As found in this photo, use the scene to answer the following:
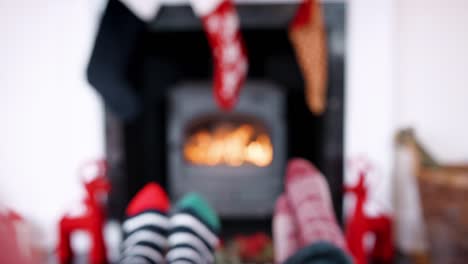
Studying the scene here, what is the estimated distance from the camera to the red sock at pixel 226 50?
53.5 inches

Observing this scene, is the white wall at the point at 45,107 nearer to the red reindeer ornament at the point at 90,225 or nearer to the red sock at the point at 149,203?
the red reindeer ornament at the point at 90,225

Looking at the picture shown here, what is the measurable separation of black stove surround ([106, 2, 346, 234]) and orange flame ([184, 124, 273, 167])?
0.33 feet

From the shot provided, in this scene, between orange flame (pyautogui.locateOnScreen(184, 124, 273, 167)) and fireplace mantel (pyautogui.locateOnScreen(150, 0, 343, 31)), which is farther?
orange flame (pyautogui.locateOnScreen(184, 124, 273, 167))

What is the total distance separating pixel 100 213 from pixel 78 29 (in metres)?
0.69

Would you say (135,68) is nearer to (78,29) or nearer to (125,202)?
(78,29)

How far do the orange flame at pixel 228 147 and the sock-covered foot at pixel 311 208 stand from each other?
81cm

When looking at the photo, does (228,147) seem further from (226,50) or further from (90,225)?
(90,225)

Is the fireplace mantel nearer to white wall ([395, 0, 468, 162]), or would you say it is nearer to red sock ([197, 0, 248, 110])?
red sock ([197, 0, 248, 110])

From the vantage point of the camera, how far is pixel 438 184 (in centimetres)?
129

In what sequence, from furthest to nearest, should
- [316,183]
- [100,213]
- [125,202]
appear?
[125,202], [100,213], [316,183]

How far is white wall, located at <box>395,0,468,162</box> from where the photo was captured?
1592 millimetres

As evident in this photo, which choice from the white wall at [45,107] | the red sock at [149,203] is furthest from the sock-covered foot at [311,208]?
the white wall at [45,107]

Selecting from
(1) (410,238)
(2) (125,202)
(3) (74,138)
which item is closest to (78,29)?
(3) (74,138)

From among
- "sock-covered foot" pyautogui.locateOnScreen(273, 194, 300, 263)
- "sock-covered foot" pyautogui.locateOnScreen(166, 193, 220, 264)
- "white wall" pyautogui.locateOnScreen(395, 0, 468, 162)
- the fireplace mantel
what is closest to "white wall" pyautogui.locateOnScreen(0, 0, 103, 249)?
the fireplace mantel
